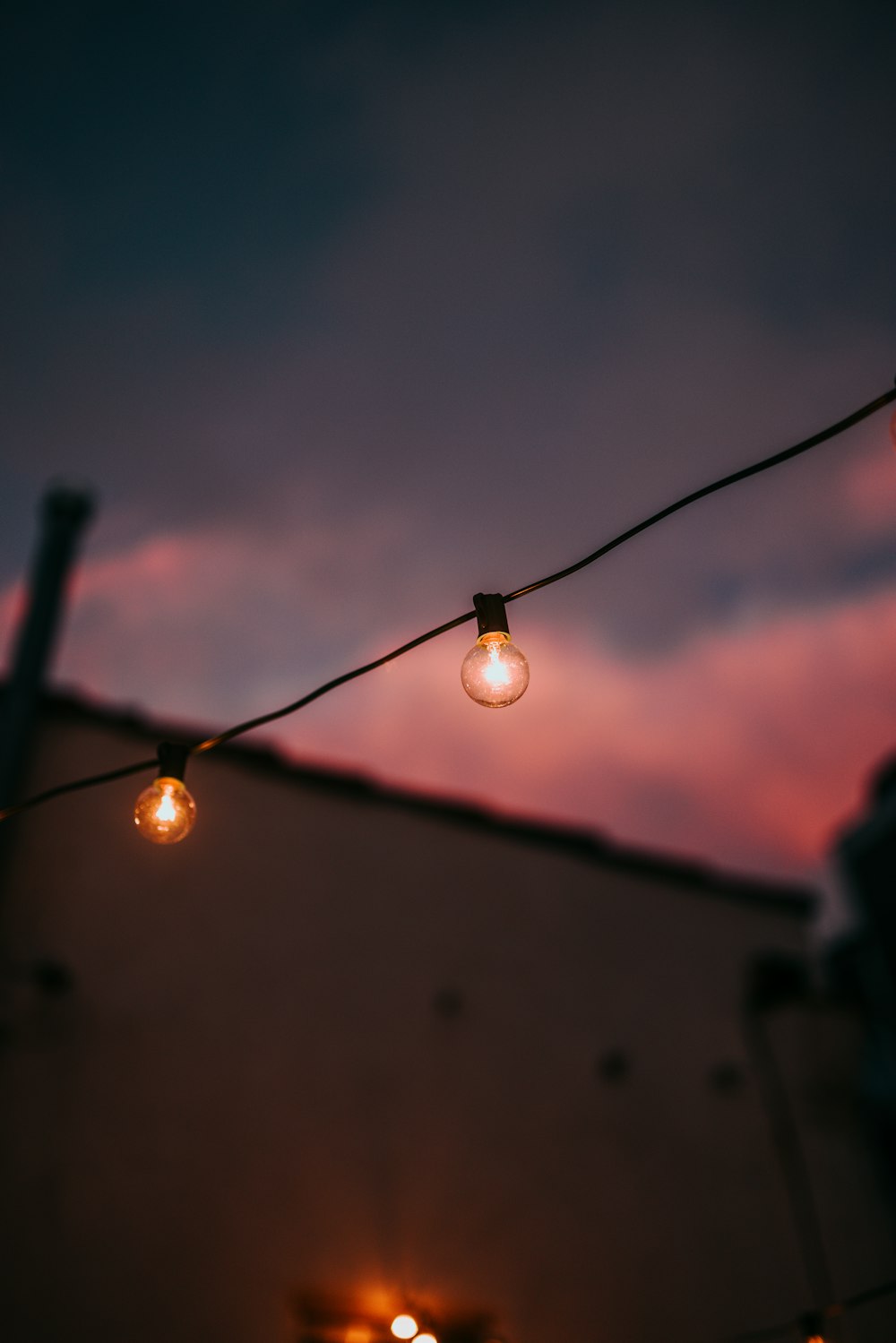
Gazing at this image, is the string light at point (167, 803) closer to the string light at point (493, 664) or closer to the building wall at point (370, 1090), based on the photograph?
the string light at point (493, 664)

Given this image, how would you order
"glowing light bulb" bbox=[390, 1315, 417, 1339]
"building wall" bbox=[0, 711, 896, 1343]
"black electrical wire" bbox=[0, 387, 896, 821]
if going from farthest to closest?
"building wall" bbox=[0, 711, 896, 1343] → "glowing light bulb" bbox=[390, 1315, 417, 1339] → "black electrical wire" bbox=[0, 387, 896, 821]

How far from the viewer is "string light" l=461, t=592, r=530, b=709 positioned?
11.7 ft

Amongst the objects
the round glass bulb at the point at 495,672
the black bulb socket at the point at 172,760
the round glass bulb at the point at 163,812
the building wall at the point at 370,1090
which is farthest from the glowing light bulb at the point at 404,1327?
the round glass bulb at the point at 495,672

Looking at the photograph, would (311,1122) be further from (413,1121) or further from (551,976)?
(551,976)

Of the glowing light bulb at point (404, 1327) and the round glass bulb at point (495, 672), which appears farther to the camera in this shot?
the glowing light bulb at point (404, 1327)

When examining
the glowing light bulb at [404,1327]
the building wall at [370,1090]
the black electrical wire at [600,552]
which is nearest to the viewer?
the black electrical wire at [600,552]

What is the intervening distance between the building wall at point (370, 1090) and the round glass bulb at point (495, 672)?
6394 mm

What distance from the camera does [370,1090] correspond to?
29.5 feet

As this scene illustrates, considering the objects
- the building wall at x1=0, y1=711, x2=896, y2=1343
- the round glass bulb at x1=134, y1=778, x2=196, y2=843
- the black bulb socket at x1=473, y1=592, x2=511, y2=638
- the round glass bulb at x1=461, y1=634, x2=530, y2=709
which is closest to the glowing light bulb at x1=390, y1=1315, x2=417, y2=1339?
the building wall at x1=0, y1=711, x2=896, y2=1343

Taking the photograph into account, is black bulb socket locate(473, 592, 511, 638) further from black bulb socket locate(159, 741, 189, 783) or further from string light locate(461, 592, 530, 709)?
black bulb socket locate(159, 741, 189, 783)

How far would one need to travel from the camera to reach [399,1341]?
25.6 feet

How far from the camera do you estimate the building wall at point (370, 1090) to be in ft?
24.6

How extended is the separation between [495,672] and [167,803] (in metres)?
1.67

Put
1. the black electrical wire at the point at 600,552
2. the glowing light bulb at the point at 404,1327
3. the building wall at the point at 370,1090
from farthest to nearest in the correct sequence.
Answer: the building wall at the point at 370,1090 < the glowing light bulb at the point at 404,1327 < the black electrical wire at the point at 600,552
